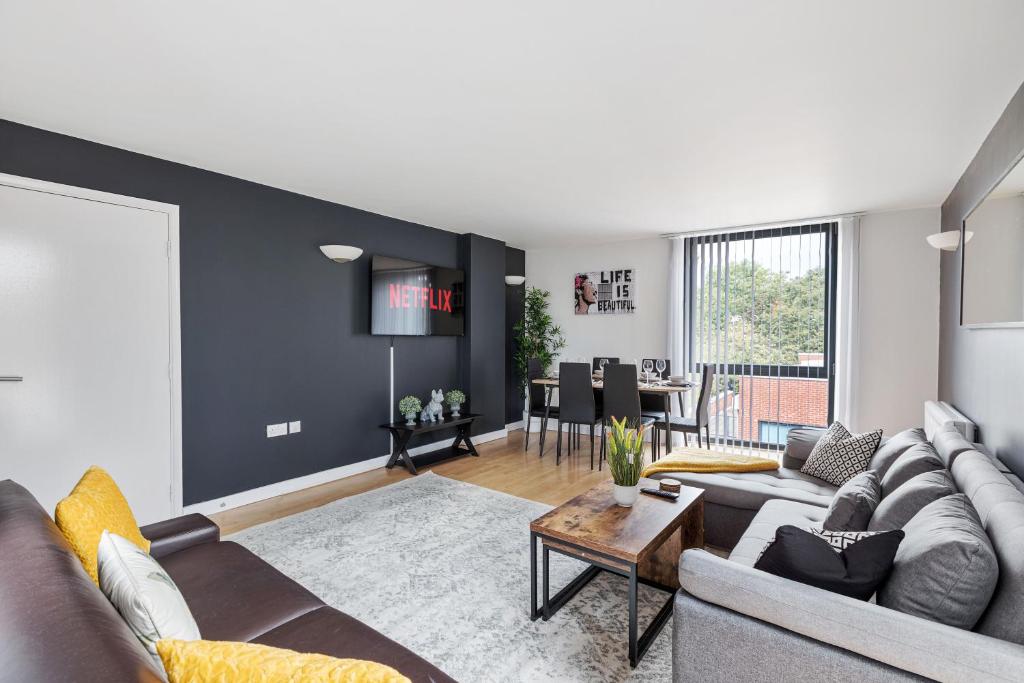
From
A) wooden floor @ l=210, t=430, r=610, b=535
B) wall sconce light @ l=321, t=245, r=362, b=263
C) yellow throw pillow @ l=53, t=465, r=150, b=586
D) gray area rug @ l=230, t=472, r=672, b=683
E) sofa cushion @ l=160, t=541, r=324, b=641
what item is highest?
wall sconce light @ l=321, t=245, r=362, b=263

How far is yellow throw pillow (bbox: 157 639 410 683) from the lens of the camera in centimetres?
70

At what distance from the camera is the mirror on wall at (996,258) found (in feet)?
6.81

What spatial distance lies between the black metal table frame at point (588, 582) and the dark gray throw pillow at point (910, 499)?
0.79 meters

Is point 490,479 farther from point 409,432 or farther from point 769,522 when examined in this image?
point 769,522

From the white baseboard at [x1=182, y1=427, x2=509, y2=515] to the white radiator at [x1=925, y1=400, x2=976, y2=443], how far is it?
165 inches

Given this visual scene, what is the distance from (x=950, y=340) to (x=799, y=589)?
Answer: 3.58m

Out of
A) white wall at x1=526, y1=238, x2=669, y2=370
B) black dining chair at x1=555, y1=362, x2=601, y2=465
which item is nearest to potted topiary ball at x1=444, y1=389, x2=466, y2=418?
black dining chair at x1=555, y1=362, x2=601, y2=465

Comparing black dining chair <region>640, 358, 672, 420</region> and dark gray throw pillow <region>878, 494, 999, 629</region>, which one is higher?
dark gray throw pillow <region>878, 494, 999, 629</region>

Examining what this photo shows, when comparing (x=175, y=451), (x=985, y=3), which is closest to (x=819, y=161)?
(x=985, y=3)

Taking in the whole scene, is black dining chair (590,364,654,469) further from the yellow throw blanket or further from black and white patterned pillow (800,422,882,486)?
black and white patterned pillow (800,422,882,486)

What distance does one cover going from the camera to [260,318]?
379 centimetres

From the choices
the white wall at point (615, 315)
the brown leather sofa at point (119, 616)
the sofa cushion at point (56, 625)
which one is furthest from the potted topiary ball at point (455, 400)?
the sofa cushion at point (56, 625)

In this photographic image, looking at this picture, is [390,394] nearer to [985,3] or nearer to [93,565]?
[93,565]

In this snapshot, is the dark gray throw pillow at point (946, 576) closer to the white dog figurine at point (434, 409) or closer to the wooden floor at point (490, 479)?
the wooden floor at point (490, 479)
